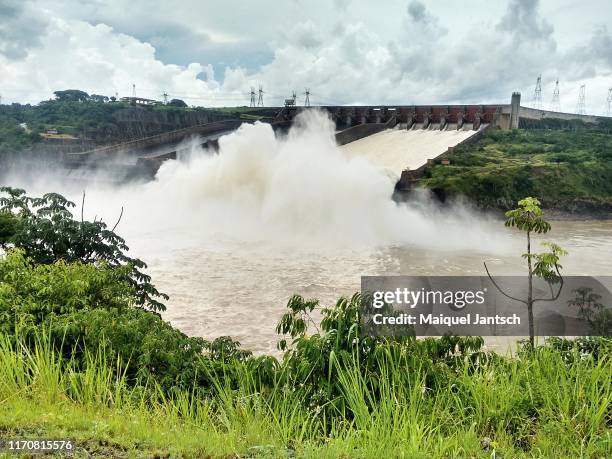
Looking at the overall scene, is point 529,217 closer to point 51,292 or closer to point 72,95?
point 51,292

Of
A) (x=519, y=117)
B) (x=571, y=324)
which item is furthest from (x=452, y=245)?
(x=519, y=117)

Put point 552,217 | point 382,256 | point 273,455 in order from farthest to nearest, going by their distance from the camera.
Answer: point 552,217 < point 382,256 < point 273,455

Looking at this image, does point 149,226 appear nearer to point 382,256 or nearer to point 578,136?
point 382,256

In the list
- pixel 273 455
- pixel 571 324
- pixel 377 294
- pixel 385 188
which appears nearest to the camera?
pixel 273 455

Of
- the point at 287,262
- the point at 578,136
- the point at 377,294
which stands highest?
the point at 578,136

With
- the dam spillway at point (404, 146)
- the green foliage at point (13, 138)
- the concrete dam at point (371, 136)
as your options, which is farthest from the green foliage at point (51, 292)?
the green foliage at point (13, 138)

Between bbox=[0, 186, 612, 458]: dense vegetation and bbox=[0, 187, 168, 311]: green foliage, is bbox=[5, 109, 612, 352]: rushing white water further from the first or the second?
bbox=[0, 186, 612, 458]: dense vegetation

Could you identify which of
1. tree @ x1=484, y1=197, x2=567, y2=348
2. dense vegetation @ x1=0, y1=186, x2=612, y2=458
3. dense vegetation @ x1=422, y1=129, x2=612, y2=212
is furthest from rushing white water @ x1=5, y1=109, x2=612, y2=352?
tree @ x1=484, y1=197, x2=567, y2=348
